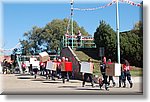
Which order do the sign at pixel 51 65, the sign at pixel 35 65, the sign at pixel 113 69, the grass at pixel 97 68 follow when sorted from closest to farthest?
the grass at pixel 97 68 → the sign at pixel 113 69 → the sign at pixel 51 65 → the sign at pixel 35 65

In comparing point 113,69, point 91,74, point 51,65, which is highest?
point 51,65

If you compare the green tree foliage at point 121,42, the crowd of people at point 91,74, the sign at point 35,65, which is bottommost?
the crowd of people at point 91,74

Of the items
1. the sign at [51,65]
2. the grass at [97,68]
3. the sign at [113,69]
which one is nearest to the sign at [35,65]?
the sign at [51,65]

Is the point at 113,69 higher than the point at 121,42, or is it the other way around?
the point at 121,42

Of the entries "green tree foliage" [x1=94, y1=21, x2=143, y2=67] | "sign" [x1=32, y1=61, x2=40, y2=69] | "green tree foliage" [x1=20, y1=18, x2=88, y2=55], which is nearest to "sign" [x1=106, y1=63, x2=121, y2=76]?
"green tree foliage" [x1=94, y1=21, x2=143, y2=67]

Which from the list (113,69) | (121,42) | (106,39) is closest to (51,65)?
(121,42)

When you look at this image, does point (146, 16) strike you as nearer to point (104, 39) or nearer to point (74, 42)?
point (104, 39)

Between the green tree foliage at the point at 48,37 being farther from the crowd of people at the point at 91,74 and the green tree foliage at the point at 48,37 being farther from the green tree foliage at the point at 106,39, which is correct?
the crowd of people at the point at 91,74

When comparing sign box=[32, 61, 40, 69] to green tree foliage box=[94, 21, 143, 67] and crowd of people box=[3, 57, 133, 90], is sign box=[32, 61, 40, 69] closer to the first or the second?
crowd of people box=[3, 57, 133, 90]

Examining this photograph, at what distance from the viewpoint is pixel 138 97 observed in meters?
8.88

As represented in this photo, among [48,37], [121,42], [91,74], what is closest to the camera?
[91,74]

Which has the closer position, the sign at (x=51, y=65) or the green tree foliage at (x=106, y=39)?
the sign at (x=51, y=65)

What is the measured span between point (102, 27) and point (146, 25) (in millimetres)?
9752

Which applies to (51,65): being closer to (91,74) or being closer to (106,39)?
(91,74)
